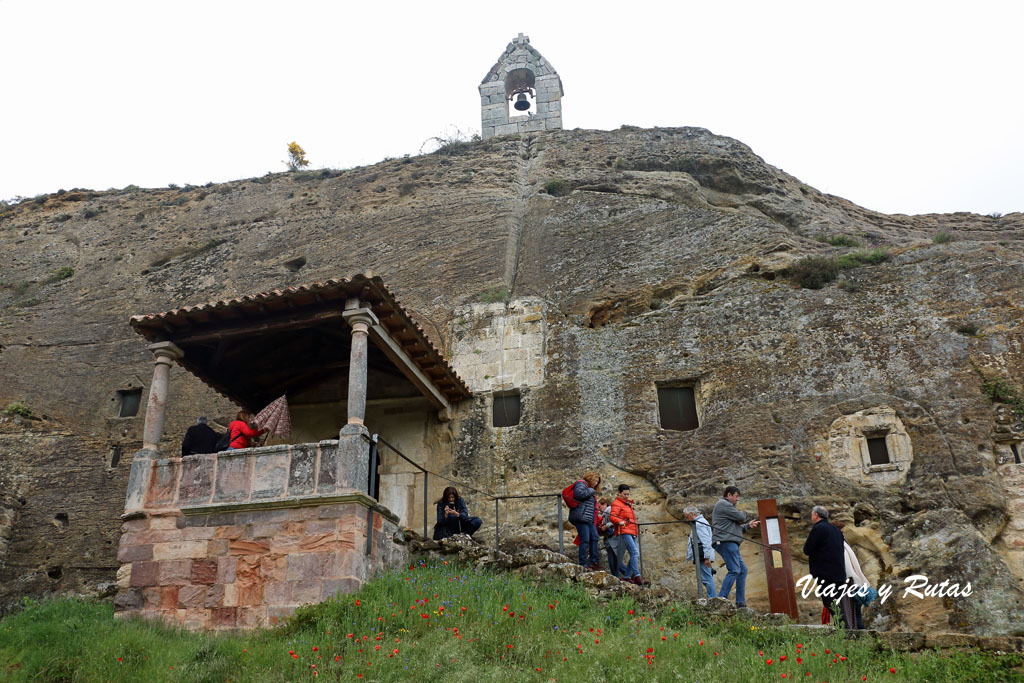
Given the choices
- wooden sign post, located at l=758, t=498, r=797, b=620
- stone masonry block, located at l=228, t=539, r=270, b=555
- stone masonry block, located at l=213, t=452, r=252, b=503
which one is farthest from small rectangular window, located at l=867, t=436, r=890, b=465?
stone masonry block, located at l=213, t=452, r=252, b=503

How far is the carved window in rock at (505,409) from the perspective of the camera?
1288 centimetres

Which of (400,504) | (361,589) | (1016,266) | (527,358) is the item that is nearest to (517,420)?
(527,358)

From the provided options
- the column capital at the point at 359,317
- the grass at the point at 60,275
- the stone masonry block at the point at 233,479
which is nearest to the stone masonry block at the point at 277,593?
the stone masonry block at the point at 233,479

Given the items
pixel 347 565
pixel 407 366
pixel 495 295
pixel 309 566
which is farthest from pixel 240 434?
pixel 495 295

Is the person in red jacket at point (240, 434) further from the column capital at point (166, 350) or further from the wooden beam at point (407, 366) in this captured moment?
the wooden beam at point (407, 366)

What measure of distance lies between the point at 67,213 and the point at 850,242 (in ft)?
57.2

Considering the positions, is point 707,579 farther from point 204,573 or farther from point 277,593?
point 204,573

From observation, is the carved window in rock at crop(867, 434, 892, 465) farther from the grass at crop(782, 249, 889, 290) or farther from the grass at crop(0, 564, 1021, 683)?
the grass at crop(0, 564, 1021, 683)

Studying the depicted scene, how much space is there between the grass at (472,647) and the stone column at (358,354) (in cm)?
222

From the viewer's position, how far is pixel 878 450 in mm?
10891

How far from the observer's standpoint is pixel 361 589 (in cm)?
905

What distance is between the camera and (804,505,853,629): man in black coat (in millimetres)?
8445

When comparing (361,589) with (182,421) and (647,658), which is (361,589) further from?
(182,421)

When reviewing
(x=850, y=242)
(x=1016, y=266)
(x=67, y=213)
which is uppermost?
(x=67, y=213)
